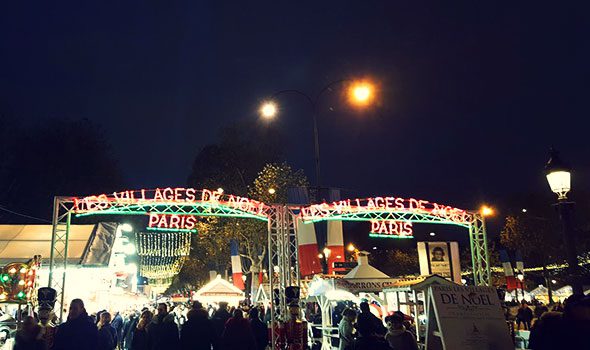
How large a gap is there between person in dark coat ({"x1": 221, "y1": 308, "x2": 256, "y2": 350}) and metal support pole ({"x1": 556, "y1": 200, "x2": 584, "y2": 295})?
16.3 ft

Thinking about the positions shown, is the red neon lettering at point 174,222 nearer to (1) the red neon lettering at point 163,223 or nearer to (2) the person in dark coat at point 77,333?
(1) the red neon lettering at point 163,223

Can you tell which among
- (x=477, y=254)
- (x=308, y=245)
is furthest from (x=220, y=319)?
(x=308, y=245)

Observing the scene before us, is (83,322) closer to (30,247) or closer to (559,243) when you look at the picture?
(30,247)

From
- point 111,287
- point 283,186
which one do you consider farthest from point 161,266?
point 111,287

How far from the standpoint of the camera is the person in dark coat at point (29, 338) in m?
6.43

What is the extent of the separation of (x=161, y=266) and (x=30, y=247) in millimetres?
39402

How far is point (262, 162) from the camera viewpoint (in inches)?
1542

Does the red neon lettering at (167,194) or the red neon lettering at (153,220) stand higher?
the red neon lettering at (167,194)

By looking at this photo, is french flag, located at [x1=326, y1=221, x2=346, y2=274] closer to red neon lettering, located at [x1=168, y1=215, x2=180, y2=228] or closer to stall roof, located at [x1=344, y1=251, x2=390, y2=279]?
→ stall roof, located at [x1=344, y1=251, x2=390, y2=279]

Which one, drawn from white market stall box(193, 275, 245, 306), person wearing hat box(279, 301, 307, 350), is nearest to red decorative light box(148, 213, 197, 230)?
white market stall box(193, 275, 245, 306)

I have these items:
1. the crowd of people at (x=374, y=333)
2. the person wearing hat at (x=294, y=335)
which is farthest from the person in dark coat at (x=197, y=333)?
the person wearing hat at (x=294, y=335)

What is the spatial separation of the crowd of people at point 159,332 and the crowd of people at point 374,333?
1.75 meters

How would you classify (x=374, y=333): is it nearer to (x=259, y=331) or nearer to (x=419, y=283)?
(x=259, y=331)

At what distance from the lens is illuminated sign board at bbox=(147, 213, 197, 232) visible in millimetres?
19234
